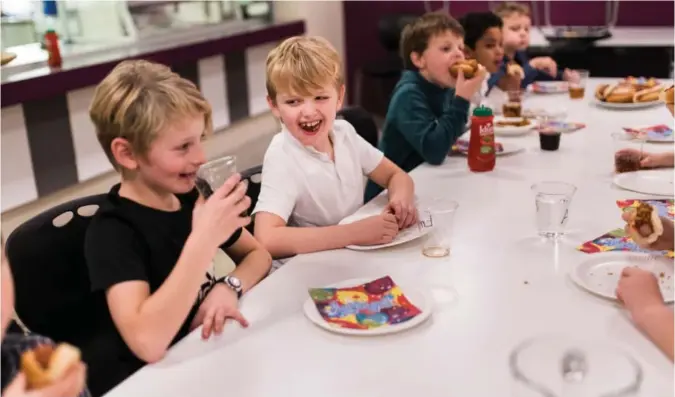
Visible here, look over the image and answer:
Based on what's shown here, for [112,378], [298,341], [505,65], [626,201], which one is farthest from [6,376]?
[505,65]

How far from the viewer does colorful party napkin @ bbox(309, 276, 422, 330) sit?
1.23 m

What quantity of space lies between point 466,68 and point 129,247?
53.1 inches

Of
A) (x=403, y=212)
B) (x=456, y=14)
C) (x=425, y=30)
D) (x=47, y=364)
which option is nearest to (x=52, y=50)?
(x=425, y=30)

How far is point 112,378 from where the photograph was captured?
53.9 inches

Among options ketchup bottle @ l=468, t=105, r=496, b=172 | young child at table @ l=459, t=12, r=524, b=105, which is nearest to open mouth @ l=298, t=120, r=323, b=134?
ketchup bottle @ l=468, t=105, r=496, b=172

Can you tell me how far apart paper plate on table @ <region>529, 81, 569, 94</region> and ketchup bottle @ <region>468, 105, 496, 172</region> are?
1.34 meters

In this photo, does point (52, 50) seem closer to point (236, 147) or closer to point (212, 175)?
point (236, 147)

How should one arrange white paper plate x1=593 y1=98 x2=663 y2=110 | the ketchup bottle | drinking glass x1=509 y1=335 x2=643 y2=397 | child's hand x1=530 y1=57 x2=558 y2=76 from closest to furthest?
drinking glass x1=509 y1=335 x2=643 y2=397, the ketchup bottle, white paper plate x1=593 y1=98 x2=663 y2=110, child's hand x1=530 y1=57 x2=558 y2=76

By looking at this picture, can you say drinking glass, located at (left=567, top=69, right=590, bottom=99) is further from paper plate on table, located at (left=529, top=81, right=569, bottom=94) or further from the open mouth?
the open mouth

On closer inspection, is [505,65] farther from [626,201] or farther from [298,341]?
[298,341]

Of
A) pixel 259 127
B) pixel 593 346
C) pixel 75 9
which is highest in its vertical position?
pixel 75 9

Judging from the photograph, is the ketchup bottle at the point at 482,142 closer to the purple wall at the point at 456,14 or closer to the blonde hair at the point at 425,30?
the blonde hair at the point at 425,30

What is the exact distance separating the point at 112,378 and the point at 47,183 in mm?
Answer: 1900

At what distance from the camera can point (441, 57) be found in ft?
8.00
